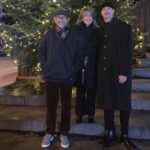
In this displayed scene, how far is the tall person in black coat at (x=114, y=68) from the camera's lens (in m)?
5.40

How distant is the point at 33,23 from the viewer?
8359 millimetres

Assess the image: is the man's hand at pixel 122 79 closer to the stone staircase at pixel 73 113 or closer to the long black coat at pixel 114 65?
the long black coat at pixel 114 65

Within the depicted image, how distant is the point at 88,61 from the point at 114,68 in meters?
0.43

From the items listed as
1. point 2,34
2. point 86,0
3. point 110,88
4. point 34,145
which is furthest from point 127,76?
point 2,34

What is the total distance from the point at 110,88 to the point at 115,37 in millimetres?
741

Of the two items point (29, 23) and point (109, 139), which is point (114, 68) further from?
point (29, 23)

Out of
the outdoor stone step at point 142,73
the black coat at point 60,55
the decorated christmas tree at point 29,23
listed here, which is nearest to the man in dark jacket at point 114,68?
the black coat at point 60,55

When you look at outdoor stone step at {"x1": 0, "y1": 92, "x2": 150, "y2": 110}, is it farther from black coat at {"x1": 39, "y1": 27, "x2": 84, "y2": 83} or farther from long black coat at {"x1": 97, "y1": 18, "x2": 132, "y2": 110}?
black coat at {"x1": 39, "y1": 27, "x2": 84, "y2": 83}

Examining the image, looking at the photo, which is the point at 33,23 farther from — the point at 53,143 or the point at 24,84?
the point at 53,143

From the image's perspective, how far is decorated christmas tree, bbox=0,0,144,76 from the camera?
26.4 feet

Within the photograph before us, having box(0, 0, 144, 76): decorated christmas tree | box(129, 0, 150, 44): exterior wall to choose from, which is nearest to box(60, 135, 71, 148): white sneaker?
box(0, 0, 144, 76): decorated christmas tree

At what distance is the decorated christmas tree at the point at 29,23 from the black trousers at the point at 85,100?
245cm

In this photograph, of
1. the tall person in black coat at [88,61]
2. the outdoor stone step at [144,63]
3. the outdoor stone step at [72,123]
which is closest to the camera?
the tall person in black coat at [88,61]

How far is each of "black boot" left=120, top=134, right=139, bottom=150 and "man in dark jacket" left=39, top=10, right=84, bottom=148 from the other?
2.70 feet
